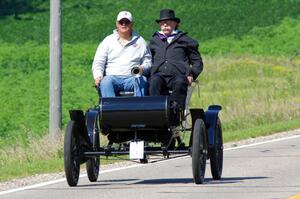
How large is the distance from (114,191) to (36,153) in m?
6.24

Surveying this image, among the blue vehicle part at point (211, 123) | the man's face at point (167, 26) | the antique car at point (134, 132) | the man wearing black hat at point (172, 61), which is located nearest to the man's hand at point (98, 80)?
the antique car at point (134, 132)

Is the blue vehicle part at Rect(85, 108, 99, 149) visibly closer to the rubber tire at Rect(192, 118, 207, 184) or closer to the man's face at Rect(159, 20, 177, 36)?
the rubber tire at Rect(192, 118, 207, 184)

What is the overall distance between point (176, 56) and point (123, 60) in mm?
652

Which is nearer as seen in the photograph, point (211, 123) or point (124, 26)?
point (211, 123)

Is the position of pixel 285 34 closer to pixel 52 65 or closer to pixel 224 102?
pixel 224 102

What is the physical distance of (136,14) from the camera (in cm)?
8631

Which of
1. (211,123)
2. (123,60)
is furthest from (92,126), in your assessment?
(211,123)

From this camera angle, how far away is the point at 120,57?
15.5 m

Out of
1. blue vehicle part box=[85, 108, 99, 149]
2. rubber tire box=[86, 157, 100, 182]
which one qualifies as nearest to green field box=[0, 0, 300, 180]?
rubber tire box=[86, 157, 100, 182]

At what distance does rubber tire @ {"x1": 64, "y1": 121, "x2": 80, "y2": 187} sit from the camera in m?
14.2

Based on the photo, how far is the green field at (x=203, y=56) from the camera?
2724 centimetres

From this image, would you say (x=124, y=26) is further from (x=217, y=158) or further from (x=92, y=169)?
(x=217, y=158)

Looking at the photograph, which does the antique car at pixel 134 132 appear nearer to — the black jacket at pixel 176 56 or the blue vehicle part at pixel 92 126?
the blue vehicle part at pixel 92 126

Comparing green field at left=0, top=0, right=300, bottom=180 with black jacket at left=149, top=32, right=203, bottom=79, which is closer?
black jacket at left=149, top=32, right=203, bottom=79
